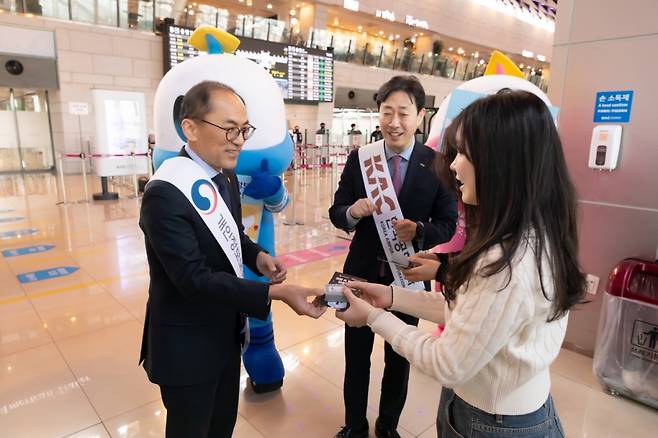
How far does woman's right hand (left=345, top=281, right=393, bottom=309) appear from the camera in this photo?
148cm

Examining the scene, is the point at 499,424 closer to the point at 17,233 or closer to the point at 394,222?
the point at 394,222

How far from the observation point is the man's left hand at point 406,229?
1.93 m

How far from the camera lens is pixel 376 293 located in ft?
4.91

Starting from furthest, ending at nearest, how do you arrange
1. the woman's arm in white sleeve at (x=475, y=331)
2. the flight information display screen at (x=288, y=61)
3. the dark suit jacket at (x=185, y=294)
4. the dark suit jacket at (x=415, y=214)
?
1. the flight information display screen at (x=288, y=61)
2. the dark suit jacket at (x=415, y=214)
3. the dark suit jacket at (x=185, y=294)
4. the woman's arm in white sleeve at (x=475, y=331)

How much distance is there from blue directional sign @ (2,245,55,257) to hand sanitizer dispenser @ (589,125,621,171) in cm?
578

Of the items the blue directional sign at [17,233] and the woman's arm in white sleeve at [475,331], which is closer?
the woman's arm in white sleeve at [475,331]

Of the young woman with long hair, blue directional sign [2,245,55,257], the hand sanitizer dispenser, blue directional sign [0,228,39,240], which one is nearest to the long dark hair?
the young woman with long hair

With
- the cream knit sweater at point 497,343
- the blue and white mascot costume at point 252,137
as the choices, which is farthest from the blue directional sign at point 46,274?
the cream knit sweater at point 497,343

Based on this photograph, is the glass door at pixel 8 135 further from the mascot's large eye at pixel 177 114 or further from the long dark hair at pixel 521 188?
the long dark hair at pixel 521 188

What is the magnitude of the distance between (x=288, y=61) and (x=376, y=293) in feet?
47.1

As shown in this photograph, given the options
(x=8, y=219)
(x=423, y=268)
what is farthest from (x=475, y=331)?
(x=8, y=219)

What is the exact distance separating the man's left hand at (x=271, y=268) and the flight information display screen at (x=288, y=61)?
39.2 feet

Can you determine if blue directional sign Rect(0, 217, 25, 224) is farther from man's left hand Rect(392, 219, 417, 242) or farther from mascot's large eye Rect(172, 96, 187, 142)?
man's left hand Rect(392, 219, 417, 242)

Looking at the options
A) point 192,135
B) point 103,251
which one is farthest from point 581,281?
point 103,251
